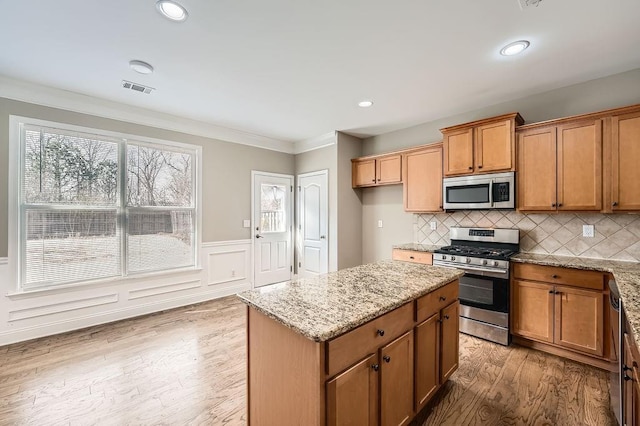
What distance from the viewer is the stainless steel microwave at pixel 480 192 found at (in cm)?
300

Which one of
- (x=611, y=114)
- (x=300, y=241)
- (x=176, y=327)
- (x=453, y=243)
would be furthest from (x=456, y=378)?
(x=300, y=241)

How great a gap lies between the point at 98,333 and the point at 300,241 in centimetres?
313

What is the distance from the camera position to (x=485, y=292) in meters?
2.92

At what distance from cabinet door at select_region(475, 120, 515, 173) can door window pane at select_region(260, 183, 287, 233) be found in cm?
328

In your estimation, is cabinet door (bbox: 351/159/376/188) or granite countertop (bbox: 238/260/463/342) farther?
cabinet door (bbox: 351/159/376/188)

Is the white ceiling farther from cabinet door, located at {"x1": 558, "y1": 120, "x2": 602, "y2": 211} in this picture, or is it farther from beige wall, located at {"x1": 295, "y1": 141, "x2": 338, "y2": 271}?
beige wall, located at {"x1": 295, "y1": 141, "x2": 338, "y2": 271}

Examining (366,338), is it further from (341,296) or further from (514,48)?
(514,48)

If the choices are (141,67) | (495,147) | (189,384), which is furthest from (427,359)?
(141,67)

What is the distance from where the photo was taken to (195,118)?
3955mm

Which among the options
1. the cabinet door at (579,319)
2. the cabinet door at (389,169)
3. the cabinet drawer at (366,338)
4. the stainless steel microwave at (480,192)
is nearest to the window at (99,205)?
the cabinet door at (389,169)

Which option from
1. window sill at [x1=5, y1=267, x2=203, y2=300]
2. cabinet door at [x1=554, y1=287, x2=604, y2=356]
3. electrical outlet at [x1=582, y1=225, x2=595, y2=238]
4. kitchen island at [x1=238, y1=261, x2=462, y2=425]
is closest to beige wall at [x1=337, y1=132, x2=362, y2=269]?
window sill at [x1=5, y1=267, x2=203, y2=300]

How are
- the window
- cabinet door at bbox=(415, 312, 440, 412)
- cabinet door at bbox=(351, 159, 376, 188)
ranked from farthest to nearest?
1. cabinet door at bbox=(351, 159, 376, 188)
2. the window
3. cabinet door at bbox=(415, 312, 440, 412)

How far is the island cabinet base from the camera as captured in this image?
117 cm

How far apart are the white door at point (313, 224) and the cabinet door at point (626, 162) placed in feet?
11.0
